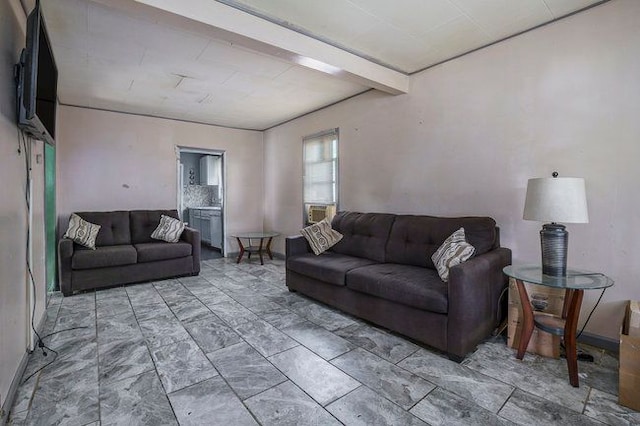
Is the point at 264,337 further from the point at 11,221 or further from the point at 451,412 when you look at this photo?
the point at 11,221

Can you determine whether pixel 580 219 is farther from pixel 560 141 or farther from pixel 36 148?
pixel 36 148

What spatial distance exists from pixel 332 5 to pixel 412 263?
2.33 meters

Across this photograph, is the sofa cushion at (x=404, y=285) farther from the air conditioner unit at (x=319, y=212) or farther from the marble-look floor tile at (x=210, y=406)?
the air conditioner unit at (x=319, y=212)

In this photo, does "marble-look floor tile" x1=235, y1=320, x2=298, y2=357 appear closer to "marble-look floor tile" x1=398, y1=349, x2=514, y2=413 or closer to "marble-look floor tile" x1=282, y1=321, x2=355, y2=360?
"marble-look floor tile" x1=282, y1=321, x2=355, y2=360

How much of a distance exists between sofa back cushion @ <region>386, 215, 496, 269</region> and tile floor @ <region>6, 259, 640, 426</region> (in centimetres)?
78

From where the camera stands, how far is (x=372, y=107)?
13.3ft

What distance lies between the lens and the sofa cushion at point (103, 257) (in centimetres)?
378

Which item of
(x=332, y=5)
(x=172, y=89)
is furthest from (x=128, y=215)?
(x=332, y=5)

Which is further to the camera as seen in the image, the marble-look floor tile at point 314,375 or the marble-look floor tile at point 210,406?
the marble-look floor tile at point 314,375

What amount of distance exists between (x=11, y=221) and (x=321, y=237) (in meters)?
2.72

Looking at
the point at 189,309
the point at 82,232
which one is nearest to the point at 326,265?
the point at 189,309

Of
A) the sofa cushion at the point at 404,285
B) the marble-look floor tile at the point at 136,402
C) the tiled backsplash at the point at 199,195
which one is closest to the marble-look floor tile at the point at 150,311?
the marble-look floor tile at the point at 136,402

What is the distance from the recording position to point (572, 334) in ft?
6.53

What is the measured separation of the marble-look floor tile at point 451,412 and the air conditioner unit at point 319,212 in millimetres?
3168
